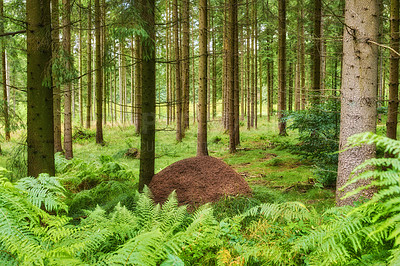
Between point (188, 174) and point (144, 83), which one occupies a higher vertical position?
point (144, 83)

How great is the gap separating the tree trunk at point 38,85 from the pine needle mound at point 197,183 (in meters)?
2.30

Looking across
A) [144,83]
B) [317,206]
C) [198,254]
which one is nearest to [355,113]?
[317,206]

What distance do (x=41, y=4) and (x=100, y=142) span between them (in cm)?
1198

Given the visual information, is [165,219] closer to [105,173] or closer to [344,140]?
[344,140]

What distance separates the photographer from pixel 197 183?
5.46 meters

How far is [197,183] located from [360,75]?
362cm

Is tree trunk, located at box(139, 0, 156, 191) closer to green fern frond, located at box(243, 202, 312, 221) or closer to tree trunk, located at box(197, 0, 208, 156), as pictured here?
green fern frond, located at box(243, 202, 312, 221)

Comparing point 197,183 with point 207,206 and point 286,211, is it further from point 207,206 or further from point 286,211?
point 286,211

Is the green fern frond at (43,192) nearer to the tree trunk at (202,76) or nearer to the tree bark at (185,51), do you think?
the tree trunk at (202,76)

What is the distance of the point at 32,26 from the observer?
12.2ft

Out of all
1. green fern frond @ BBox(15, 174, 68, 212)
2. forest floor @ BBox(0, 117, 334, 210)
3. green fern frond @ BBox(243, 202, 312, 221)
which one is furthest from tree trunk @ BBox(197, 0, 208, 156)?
green fern frond @ BBox(15, 174, 68, 212)

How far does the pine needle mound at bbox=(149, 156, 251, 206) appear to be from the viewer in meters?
5.17

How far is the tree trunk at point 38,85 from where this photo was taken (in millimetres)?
3738

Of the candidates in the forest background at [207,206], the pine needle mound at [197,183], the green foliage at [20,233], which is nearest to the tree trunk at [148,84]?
the forest background at [207,206]
